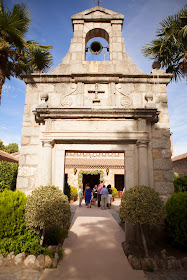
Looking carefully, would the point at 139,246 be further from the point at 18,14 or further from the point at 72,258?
the point at 18,14

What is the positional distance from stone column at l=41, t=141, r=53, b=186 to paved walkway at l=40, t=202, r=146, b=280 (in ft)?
5.83

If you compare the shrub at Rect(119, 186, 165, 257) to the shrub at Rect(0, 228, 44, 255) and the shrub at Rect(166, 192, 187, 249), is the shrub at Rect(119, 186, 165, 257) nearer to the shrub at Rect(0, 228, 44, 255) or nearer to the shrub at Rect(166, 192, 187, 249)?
the shrub at Rect(166, 192, 187, 249)

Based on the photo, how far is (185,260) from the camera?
3900 mm

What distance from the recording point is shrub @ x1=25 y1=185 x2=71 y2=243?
4.15m

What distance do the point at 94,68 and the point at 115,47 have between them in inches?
43.6

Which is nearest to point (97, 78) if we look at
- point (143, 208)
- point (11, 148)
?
point (143, 208)

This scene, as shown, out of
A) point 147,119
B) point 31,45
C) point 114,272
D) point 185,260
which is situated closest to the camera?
point 114,272

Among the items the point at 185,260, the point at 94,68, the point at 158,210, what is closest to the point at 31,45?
the point at 94,68

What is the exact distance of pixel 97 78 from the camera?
19.6 feet

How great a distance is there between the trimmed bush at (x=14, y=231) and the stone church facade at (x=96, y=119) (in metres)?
0.95

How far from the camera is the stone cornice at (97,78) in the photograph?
5.98m

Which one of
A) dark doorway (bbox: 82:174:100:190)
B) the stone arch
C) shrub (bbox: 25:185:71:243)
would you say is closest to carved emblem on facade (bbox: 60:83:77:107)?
the stone arch

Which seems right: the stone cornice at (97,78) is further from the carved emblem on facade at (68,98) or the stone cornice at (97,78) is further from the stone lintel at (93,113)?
the stone lintel at (93,113)

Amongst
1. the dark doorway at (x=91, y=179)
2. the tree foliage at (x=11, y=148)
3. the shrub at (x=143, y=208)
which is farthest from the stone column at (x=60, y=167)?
the tree foliage at (x=11, y=148)
